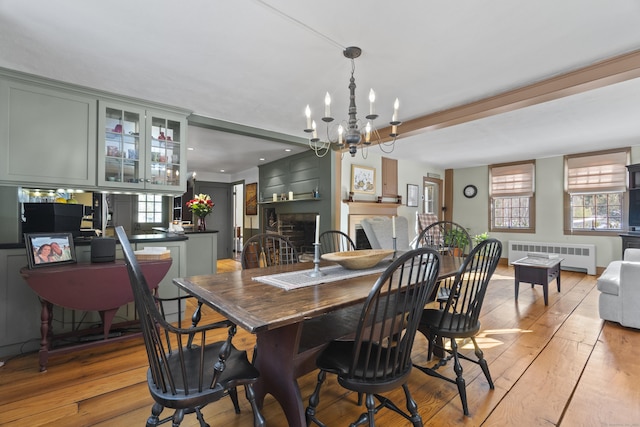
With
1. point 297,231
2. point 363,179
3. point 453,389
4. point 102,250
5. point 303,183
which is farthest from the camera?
point 297,231

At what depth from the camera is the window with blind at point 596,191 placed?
5320 mm

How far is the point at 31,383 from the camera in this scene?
197 cm

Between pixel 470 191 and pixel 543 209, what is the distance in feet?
4.92

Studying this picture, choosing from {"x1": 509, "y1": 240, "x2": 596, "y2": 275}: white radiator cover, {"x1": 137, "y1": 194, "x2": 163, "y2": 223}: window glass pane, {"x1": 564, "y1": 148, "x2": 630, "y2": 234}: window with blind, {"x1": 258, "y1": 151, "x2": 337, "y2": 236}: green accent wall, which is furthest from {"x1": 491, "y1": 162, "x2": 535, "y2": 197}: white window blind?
{"x1": 137, "y1": 194, "x2": 163, "y2": 223}: window glass pane

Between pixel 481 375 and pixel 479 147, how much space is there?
426 centimetres

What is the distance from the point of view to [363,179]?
17.9ft

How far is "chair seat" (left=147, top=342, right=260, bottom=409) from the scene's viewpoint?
1.10 m

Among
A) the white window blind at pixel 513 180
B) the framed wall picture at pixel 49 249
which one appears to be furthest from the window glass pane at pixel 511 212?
the framed wall picture at pixel 49 249

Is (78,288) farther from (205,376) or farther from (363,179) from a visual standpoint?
(363,179)

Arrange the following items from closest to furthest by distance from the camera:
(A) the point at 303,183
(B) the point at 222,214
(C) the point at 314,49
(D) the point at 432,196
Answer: (C) the point at 314,49 < (A) the point at 303,183 < (D) the point at 432,196 < (B) the point at 222,214

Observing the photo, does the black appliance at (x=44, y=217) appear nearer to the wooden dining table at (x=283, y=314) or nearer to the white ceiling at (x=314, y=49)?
the white ceiling at (x=314, y=49)

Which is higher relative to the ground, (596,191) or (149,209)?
(596,191)

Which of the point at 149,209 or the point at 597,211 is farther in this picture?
the point at 597,211

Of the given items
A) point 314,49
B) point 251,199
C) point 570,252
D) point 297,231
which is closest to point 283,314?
point 314,49
